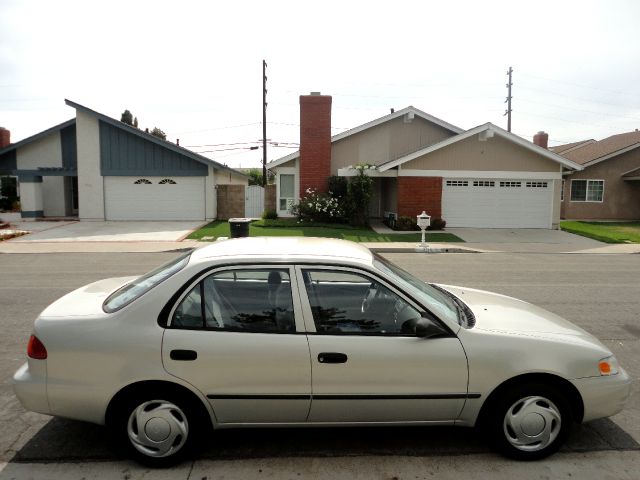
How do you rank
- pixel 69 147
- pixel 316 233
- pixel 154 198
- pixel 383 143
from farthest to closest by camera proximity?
pixel 69 147 → pixel 154 198 → pixel 383 143 → pixel 316 233

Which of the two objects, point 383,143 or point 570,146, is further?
point 570,146

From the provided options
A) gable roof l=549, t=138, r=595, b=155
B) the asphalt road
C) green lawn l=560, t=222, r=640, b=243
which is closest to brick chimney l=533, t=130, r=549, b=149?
gable roof l=549, t=138, r=595, b=155

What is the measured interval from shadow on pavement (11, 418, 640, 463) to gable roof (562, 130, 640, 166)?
89.9ft

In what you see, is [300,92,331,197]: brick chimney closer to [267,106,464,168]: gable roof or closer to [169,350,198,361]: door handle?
[267,106,464,168]: gable roof

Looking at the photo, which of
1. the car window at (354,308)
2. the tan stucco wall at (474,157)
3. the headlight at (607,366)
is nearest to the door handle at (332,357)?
the car window at (354,308)

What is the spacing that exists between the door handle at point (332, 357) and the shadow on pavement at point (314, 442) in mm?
740

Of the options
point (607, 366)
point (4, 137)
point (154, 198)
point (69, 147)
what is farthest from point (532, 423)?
point (4, 137)

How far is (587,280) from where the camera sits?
36.7 feet

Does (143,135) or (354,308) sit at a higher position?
(143,135)

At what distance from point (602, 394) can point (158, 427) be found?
2954mm

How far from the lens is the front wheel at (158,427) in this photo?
3.47m

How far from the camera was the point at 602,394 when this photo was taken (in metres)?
3.64

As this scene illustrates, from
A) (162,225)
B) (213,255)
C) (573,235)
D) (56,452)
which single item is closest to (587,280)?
(213,255)

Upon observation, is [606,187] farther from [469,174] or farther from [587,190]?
[469,174]
